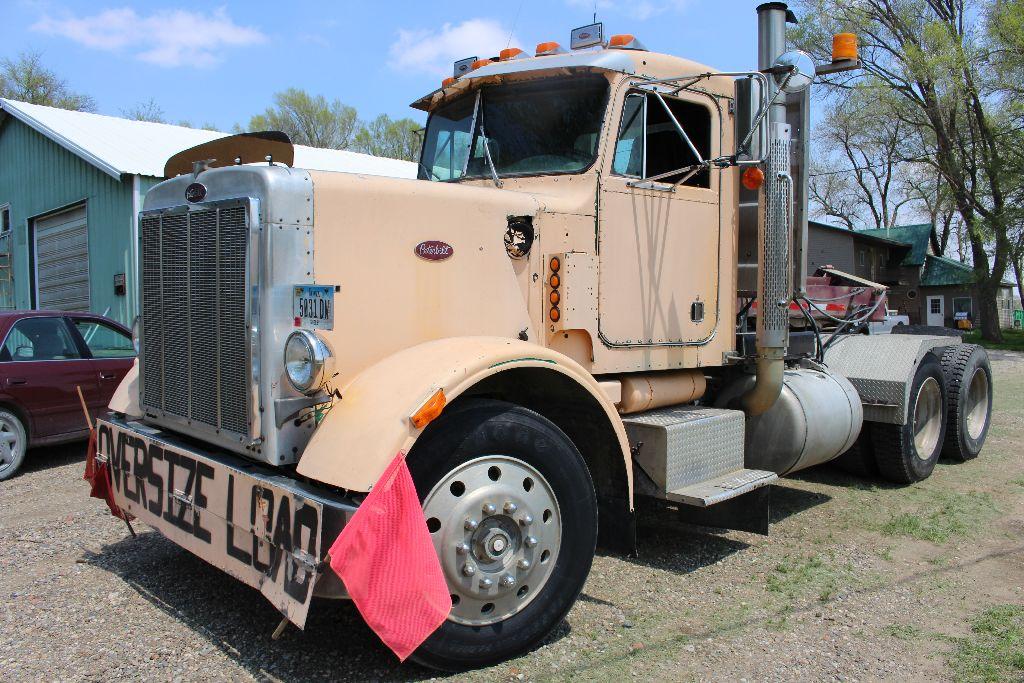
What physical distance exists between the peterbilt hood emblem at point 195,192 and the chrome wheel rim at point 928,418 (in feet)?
21.0

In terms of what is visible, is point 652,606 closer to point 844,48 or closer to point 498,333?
point 498,333

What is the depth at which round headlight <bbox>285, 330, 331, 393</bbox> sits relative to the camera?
328cm

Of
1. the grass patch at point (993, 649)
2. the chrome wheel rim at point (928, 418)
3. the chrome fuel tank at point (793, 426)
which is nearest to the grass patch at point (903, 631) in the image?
the grass patch at point (993, 649)

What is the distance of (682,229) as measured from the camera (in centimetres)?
502

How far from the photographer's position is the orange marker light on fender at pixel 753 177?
4938mm

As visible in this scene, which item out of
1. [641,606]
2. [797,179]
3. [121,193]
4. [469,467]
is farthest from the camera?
[121,193]

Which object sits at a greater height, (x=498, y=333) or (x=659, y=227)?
(x=659, y=227)

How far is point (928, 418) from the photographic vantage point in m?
7.69

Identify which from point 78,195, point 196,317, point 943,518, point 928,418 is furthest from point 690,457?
point 78,195

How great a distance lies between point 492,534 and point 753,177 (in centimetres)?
282

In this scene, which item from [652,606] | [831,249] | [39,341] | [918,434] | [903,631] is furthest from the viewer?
[831,249]

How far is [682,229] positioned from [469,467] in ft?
7.72

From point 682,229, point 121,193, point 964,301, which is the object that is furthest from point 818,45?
point 682,229

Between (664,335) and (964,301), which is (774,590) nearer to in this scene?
(664,335)
